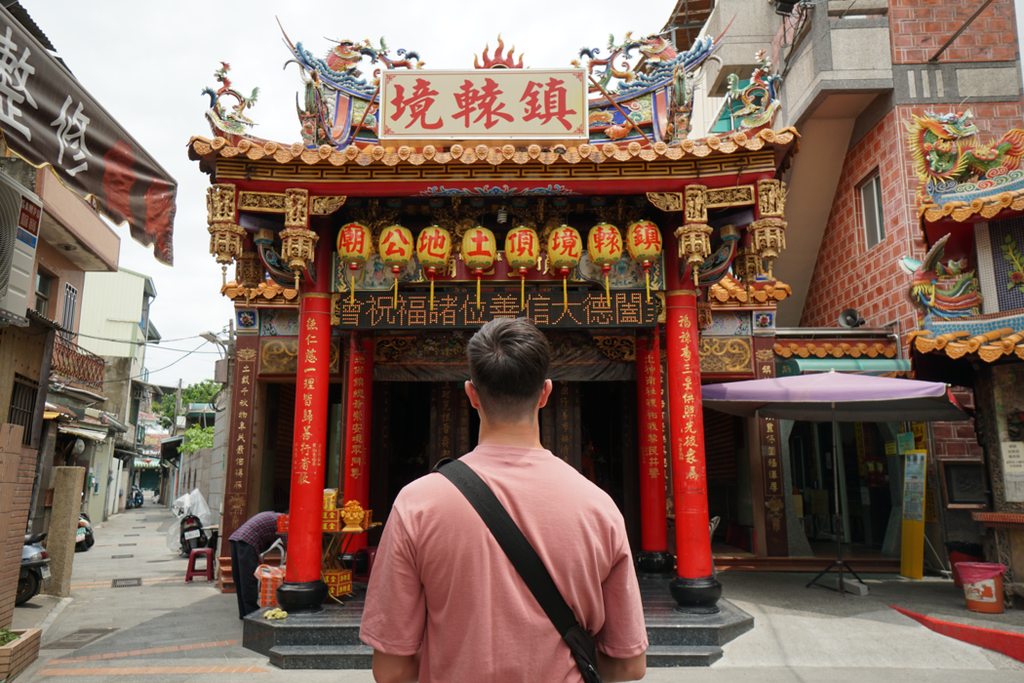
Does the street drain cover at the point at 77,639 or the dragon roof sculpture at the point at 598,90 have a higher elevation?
the dragon roof sculpture at the point at 598,90

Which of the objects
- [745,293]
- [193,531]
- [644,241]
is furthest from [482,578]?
[193,531]

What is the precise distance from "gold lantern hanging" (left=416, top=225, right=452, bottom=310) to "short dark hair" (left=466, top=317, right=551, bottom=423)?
5.36 meters

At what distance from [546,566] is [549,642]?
0.60 ft

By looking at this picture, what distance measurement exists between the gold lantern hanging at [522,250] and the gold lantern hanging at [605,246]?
0.59 m

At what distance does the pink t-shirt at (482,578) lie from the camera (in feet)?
5.35

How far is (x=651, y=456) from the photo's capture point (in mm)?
8625

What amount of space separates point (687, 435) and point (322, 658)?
13.2 feet

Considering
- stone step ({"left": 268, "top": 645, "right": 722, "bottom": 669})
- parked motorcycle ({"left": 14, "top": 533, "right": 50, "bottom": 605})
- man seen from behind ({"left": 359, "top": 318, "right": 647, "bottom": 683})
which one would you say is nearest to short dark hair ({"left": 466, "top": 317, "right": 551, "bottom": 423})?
man seen from behind ({"left": 359, "top": 318, "right": 647, "bottom": 683})

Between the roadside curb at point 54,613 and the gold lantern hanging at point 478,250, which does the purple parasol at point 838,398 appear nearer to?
the gold lantern hanging at point 478,250

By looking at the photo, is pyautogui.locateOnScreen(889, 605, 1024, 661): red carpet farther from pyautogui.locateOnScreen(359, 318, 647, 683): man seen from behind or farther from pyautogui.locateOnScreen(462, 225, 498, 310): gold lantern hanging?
pyautogui.locateOnScreen(359, 318, 647, 683): man seen from behind

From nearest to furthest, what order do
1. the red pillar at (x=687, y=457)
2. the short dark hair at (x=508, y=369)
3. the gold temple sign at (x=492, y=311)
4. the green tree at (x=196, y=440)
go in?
the short dark hair at (x=508, y=369)
the red pillar at (x=687, y=457)
the gold temple sign at (x=492, y=311)
the green tree at (x=196, y=440)

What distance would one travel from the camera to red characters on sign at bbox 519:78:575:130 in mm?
7051

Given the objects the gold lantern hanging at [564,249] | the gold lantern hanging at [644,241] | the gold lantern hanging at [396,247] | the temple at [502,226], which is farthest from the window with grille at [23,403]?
the gold lantern hanging at [644,241]

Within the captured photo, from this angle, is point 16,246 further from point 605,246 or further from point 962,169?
point 962,169
